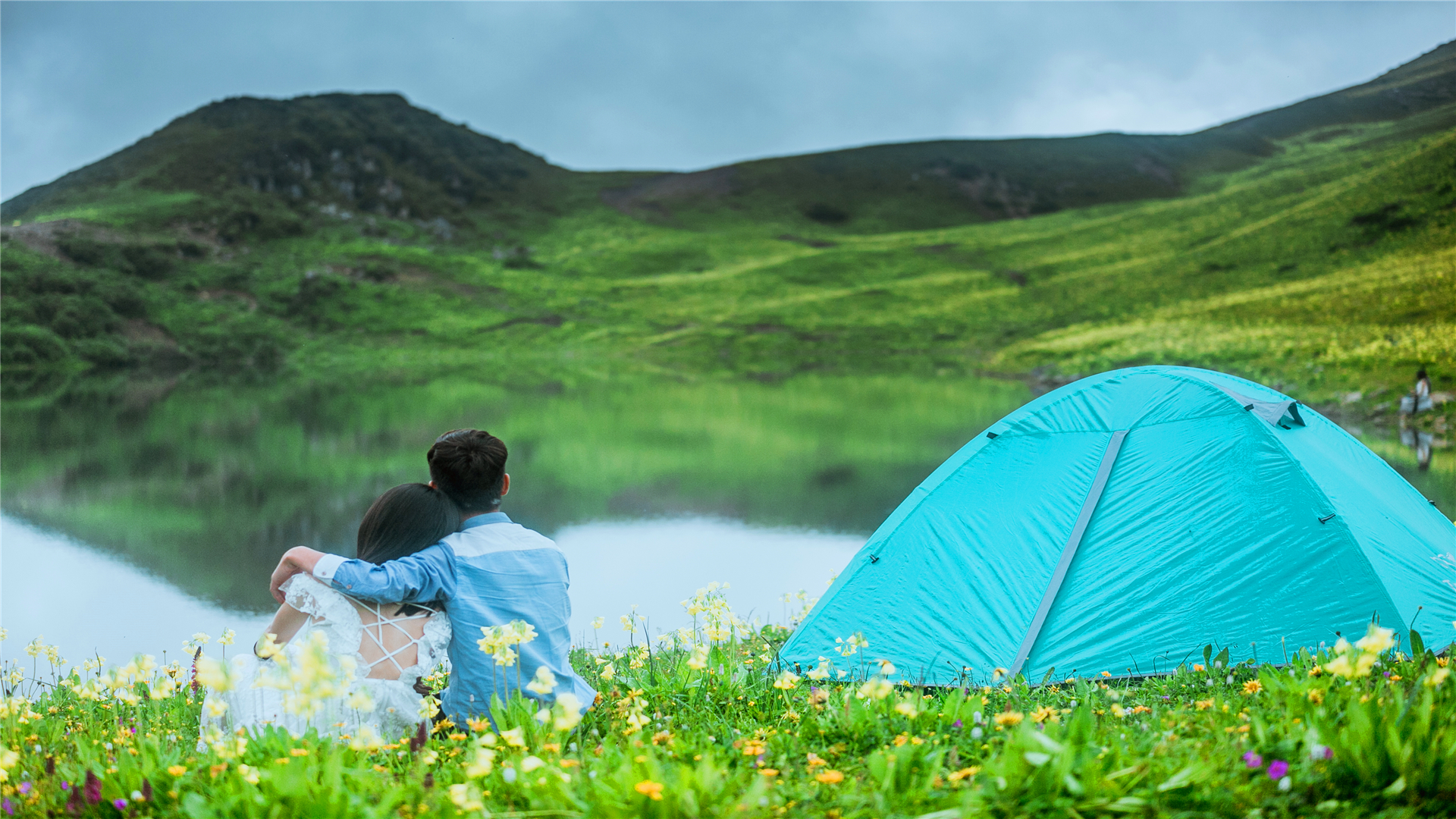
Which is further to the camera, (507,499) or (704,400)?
(704,400)

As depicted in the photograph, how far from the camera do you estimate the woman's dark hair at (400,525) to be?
414 centimetres

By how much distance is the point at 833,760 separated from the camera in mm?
3424

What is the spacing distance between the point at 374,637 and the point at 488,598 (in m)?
0.55

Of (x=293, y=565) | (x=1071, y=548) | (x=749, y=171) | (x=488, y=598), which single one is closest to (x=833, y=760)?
(x=488, y=598)

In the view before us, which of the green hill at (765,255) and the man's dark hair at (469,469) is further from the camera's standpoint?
the green hill at (765,255)

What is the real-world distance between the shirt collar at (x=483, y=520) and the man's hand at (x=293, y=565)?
70 centimetres

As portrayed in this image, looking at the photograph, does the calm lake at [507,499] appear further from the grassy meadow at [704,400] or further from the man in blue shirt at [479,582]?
the man in blue shirt at [479,582]

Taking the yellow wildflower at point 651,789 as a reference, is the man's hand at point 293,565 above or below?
above

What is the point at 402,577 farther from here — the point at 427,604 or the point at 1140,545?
the point at 1140,545

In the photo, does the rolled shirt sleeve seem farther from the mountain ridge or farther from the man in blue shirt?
the mountain ridge

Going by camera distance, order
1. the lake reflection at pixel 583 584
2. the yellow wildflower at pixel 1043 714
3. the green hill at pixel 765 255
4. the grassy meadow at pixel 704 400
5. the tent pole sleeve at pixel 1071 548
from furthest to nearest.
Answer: the green hill at pixel 765 255, the lake reflection at pixel 583 584, the tent pole sleeve at pixel 1071 548, the yellow wildflower at pixel 1043 714, the grassy meadow at pixel 704 400

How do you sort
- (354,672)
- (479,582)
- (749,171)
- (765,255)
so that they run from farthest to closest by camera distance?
1. (749,171)
2. (765,255)
3. (479,582)
4. (354,672)

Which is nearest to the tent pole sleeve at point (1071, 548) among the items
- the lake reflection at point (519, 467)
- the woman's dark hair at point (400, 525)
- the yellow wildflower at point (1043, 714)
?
the yellow wildflower at point (1043, 714)

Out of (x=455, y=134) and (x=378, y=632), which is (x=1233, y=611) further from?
(x=455, y=134)
